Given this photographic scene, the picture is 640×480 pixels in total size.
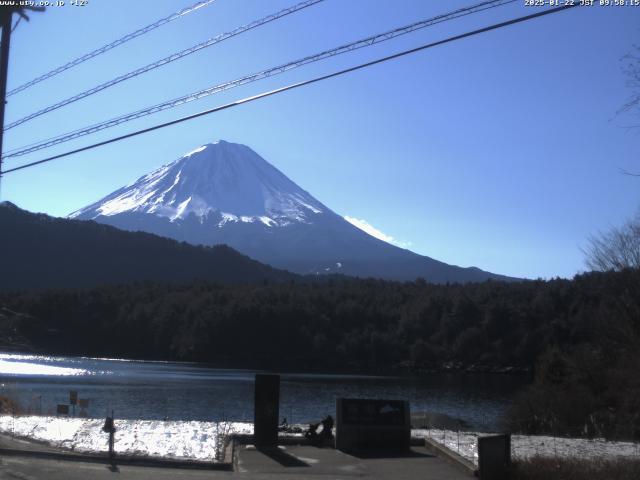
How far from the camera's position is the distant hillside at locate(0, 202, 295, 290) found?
496 ft

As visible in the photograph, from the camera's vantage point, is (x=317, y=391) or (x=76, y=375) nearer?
(x=317, y=391)

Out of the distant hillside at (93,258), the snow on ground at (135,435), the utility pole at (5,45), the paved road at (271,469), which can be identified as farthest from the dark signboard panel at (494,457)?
the distant hillside at (93,258)

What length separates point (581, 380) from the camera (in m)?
32.9

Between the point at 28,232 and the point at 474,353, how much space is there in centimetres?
9439

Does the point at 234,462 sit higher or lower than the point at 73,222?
lower

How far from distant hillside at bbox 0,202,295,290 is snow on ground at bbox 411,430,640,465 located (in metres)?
136

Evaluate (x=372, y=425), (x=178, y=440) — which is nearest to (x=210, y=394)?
(x=178, y=440)

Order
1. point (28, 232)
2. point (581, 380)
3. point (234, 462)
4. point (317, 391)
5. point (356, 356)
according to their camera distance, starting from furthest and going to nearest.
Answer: point (28, 232)
point (356, 356)
point (317, 391)
point (581, 380)
point (234, 462)

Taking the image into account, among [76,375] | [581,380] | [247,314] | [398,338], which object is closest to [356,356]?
[398,338]

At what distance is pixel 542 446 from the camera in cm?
1778

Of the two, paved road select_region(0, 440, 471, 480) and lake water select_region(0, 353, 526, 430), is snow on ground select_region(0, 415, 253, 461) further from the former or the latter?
→ lake water select_region(0, 353, 526, 430)

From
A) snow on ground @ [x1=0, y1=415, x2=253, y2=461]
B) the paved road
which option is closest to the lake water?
snow on ground @ [x1=0, y1=415, x2=253, y2=461]

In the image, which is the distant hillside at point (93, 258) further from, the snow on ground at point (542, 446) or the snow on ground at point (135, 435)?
the snow on ground at point (542, 446)

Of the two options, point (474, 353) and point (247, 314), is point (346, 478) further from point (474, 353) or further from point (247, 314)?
point (247, 314)
